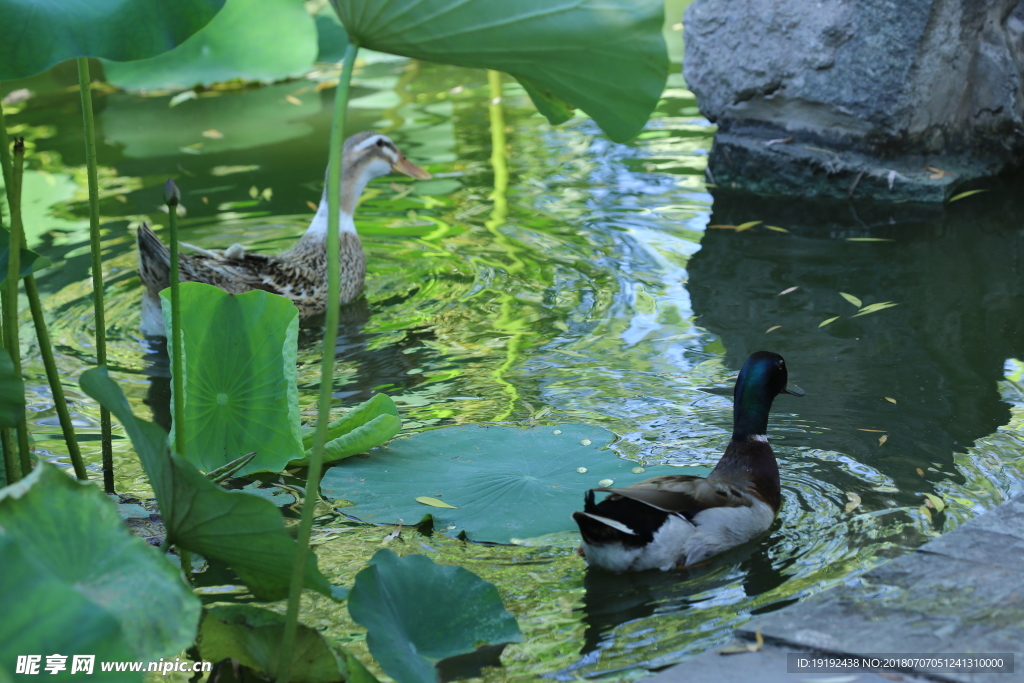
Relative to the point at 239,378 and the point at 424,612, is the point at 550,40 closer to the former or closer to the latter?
the point at 424,612

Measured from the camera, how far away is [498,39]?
2.13 metres

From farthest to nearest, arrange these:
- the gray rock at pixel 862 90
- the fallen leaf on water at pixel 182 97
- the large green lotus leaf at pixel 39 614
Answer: the fallen leaf on water at pixel 182 97 → the gray rock at pixel 862 90 → the large green lotus leaf at pixel 39 614

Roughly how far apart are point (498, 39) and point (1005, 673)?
1.57m

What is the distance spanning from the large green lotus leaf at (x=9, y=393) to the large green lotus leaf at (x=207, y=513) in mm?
513

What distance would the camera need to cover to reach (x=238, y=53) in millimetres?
9539

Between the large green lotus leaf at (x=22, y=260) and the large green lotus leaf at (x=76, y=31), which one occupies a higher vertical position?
the large green lotus leaf at (x=76, y=31)

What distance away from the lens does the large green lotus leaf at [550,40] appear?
2.03 metres

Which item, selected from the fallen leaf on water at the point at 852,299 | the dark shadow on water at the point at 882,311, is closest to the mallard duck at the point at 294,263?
the dark shadow on water at the point at 882,311

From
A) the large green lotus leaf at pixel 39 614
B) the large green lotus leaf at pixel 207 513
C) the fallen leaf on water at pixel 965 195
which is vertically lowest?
the fallen leaf on water at pixel 965 195

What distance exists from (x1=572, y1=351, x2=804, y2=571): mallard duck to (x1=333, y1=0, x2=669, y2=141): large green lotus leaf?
1.07 metres

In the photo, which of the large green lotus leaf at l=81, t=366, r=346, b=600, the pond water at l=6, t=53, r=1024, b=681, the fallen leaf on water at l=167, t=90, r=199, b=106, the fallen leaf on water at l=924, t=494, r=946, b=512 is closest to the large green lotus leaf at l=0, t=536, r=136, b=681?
the large green lotus leaf at l=81, t=366, r=346, b=600

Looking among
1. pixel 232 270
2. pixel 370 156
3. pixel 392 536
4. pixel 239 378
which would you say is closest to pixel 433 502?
pixel 392 536

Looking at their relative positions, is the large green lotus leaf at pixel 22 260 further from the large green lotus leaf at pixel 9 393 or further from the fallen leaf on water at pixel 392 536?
the fallen leaf on water at pixel 392 536

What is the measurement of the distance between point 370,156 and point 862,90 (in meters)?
2.91
